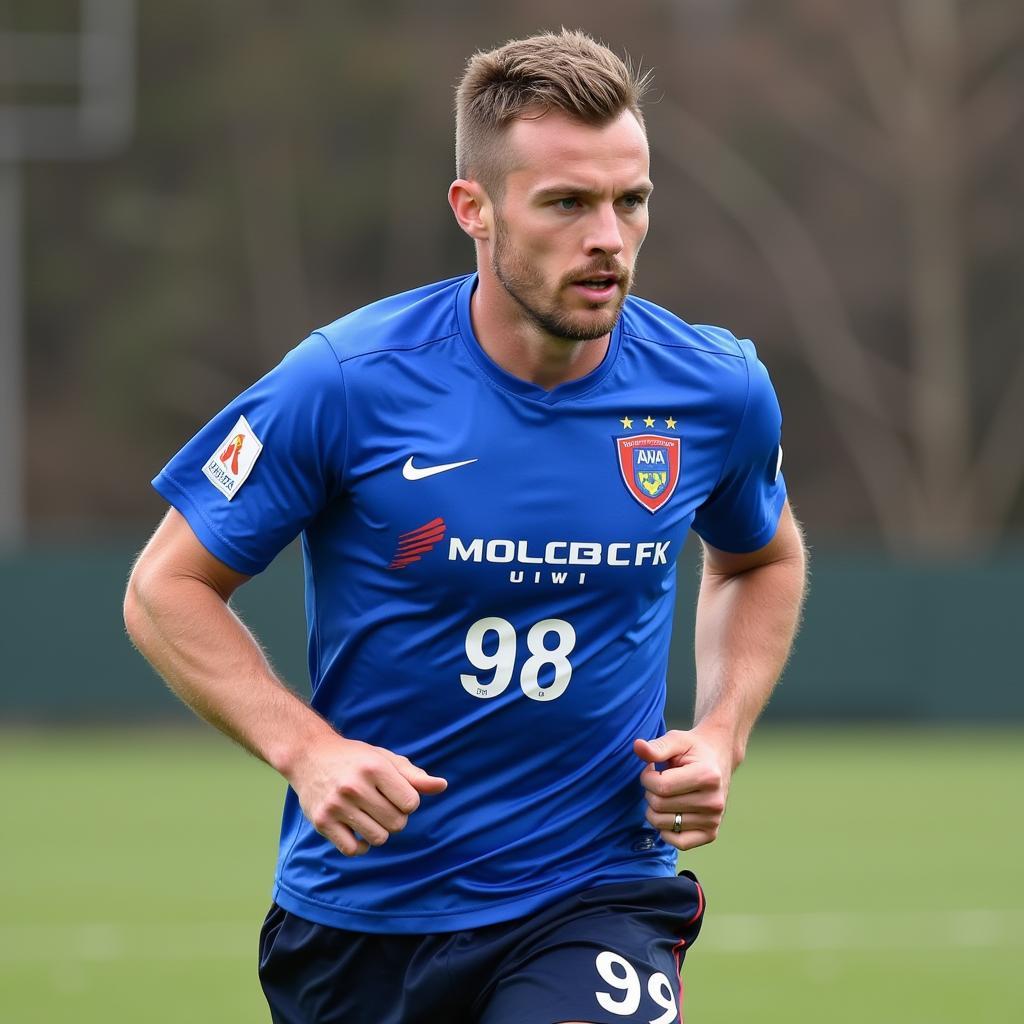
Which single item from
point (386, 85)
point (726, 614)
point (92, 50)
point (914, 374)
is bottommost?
point (726, 614)

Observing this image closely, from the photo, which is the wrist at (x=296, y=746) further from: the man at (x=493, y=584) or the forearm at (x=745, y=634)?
the forearm at (x=745, y=634)

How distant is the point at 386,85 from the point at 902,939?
1124 inches

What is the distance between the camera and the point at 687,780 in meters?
4.14

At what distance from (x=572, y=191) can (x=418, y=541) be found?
0.76m

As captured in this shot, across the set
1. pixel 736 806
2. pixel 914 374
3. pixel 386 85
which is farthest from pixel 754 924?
pixel 386 85

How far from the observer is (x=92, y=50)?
26984mm

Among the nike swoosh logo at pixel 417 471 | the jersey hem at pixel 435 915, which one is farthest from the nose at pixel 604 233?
the jersey hem at pixel 435 915

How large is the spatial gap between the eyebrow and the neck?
253 mm

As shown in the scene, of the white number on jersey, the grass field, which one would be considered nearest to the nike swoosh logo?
the white number on jersey

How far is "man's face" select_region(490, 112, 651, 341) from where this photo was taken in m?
4.07

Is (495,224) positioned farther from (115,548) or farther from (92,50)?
(92,50)

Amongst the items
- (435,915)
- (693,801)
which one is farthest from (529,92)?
(435,915)

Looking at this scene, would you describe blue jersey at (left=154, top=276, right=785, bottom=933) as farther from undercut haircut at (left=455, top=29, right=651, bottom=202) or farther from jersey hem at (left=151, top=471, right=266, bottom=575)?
undercut haircut at (left=455, top=29, right=651, bottom=202)

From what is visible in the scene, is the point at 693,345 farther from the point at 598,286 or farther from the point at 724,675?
the point at 724,675
